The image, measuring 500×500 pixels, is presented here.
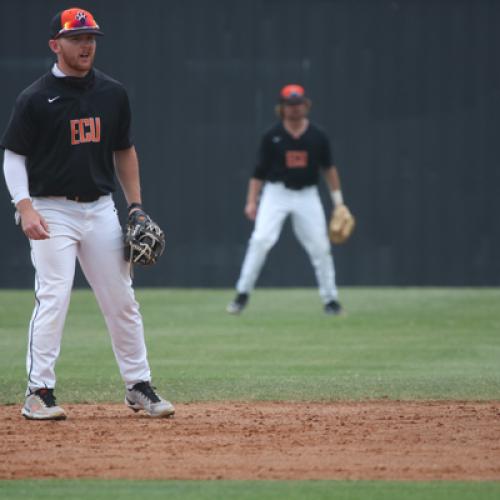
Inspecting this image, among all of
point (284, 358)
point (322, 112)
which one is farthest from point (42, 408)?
point (322, 112)

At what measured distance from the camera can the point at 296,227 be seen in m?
12.9

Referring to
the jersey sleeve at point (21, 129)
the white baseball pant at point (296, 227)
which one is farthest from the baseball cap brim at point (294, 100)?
the jersey sleeve at point (21, 129)

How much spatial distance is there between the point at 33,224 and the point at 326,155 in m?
7.00

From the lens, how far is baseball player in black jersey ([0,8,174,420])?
20.6 feet

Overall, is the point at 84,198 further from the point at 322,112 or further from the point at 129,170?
the point at 322,112

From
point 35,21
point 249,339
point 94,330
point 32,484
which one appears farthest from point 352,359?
point 35,21

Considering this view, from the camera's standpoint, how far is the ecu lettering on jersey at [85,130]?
6.32 meters

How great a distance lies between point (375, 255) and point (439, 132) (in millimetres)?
1736

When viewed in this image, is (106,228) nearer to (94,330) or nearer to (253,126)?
(94,330)

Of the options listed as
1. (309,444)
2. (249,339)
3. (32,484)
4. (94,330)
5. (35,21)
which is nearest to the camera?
(32,484)

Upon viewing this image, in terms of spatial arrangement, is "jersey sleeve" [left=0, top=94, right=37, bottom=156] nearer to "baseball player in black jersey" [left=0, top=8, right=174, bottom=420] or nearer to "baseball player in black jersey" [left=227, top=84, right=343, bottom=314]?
"baseball player in black jersey" [left=0, top=8, right=174, bottom=420]

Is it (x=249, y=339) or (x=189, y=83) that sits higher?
(x=189, y=83)

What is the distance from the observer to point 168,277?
16.2m

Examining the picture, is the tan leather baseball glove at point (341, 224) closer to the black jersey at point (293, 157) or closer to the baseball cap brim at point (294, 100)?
the black jersey at point (293, 157)
